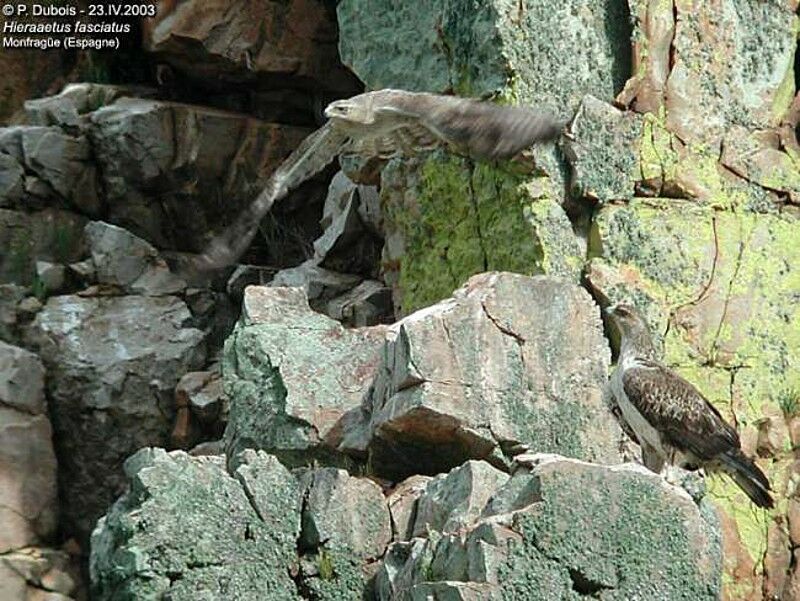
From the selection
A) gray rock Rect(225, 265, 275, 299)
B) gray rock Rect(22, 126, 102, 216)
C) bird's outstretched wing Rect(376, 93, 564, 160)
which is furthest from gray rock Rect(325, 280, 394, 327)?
gray rock Rect(22, 126, 102, 216)

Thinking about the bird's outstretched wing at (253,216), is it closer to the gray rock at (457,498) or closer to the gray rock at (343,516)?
the gray rock at (343,516)

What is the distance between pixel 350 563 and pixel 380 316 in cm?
480

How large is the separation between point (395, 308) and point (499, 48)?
2123 millimetres

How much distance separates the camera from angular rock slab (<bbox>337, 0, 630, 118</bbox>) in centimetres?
1184

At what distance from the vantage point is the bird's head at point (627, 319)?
1009 cm

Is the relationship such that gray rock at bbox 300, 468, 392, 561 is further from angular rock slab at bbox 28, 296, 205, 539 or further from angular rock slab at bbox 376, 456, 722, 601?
angular rock slab at bbox 28, 296, 205, 539

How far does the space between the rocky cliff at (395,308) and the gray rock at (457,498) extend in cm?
2

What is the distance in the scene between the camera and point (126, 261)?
15.1 meters

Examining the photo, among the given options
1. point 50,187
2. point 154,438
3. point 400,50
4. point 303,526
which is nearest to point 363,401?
point 303,526

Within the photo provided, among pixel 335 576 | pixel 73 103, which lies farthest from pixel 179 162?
pixel 335 576

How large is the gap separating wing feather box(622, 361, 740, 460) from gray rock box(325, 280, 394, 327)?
391 cm

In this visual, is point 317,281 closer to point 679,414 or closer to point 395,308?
point 395,308

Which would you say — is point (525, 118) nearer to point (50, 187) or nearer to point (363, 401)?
point (363, 401)

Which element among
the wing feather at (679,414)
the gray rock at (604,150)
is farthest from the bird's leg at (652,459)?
the gray rock at (604,150)
